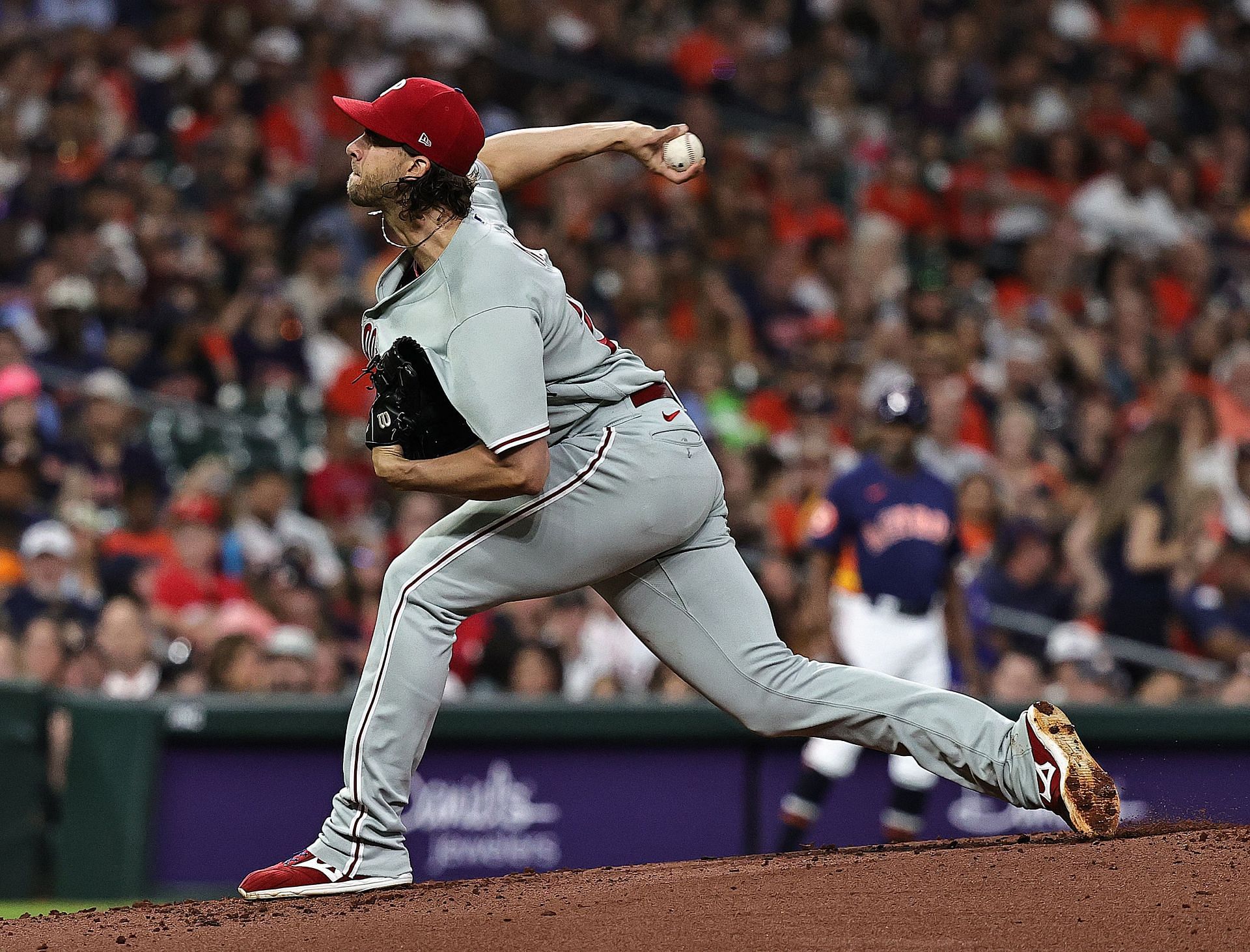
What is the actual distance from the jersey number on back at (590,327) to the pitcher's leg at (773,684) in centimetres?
50

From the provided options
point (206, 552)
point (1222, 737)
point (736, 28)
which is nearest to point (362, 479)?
point (206, 552)

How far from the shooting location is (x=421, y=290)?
3898mm

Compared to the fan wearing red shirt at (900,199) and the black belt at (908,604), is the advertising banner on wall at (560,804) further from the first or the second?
the fan wearing red shirt at (900,199)

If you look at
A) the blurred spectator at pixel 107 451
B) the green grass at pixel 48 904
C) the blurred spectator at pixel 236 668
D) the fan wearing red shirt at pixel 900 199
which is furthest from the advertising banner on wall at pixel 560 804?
the fan wearing red shirt at pixel 900 199

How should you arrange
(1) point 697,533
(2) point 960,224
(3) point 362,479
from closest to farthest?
(1) point 697,533
(3) point 362,479
(2) point 960,224

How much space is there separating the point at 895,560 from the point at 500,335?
3.93m

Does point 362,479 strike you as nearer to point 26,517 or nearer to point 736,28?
point 26,517

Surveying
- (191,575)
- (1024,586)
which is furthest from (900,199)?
(191,575)

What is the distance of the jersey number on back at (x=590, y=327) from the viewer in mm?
4090

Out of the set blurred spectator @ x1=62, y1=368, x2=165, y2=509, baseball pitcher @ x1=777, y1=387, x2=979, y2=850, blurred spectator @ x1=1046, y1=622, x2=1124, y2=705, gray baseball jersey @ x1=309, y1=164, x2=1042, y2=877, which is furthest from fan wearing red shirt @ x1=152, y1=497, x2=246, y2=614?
gray baseball jersey @ x1=309, y1=164, x2=1042, y2=877

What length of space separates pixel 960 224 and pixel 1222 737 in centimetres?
637

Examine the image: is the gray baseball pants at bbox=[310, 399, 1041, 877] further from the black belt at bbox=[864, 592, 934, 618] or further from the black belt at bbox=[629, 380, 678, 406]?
the black belt at bbox=[864, 592, 934, 618]

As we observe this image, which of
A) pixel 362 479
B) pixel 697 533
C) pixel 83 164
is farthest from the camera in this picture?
pixel 83 164

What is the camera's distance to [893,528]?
24.0 feet
